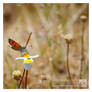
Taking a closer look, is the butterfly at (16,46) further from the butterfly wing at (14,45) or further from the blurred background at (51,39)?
the blurred background at (51,39)

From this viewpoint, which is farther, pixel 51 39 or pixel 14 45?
pixel 51 39

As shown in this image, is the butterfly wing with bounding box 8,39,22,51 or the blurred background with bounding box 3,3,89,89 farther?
the blurred background with bounding box 3,3,89,89

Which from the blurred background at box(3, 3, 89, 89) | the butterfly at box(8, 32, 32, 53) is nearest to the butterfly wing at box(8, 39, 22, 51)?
the butterfly at box(8, 32, 32, 53)

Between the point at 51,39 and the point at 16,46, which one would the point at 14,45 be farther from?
the point at 51,39

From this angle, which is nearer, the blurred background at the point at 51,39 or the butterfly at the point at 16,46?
the butterfly at the point at 16,46

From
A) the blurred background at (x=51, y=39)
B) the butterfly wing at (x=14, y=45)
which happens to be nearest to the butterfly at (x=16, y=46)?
the butterfly wing at (x=14, y=45)

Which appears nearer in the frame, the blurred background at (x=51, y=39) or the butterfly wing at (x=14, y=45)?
the butterfly wing at (x=14, y=45)

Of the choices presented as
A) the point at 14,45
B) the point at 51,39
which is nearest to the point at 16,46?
the point at 14,45

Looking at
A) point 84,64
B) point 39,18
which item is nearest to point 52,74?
point 84,64

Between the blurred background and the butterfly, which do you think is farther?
the blurred background

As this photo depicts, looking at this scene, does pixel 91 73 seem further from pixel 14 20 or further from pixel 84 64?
pixel 14 20

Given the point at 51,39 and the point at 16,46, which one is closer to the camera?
the point at 16,46

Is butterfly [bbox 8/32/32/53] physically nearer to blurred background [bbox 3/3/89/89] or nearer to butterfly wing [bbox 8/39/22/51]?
butterfly wing [bbox 8/39/22/51]
